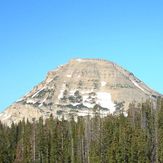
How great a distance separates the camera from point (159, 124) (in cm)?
15400

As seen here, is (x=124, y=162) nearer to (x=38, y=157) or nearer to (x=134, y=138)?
(x=134, y=138)

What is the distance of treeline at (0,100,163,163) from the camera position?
124438mm

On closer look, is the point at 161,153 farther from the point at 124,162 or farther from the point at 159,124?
the point at 159,124

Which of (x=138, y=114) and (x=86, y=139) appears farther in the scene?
(x=138, y=114)

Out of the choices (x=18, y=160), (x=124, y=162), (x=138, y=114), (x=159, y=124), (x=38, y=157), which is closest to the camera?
(x=124, y=162)

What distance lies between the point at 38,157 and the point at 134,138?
3106cm

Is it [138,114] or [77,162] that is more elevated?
[138,114]

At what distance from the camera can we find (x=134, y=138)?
409 ft

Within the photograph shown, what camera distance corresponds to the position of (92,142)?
5630 inches

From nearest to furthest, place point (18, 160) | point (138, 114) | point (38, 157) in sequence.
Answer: point (18, 160)
point (38, 157)
point (138, 114)

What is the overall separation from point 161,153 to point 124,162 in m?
11.8

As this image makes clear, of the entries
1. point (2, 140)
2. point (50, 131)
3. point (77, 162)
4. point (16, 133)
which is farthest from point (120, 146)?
point (16, 133)

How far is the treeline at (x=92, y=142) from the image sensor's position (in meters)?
124

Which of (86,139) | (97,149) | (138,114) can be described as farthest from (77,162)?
(138,114)
